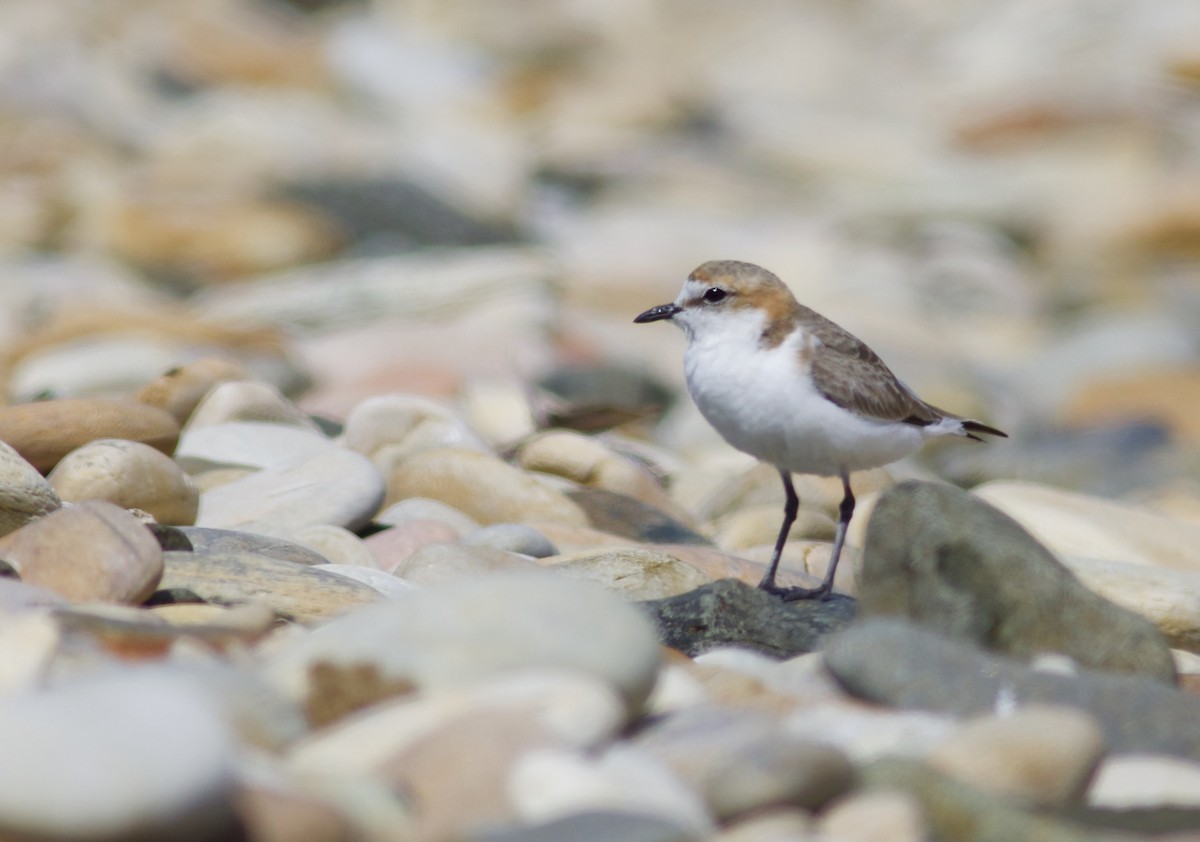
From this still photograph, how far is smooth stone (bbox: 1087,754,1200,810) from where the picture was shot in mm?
3463

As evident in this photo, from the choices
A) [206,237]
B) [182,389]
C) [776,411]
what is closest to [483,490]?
[182,389]

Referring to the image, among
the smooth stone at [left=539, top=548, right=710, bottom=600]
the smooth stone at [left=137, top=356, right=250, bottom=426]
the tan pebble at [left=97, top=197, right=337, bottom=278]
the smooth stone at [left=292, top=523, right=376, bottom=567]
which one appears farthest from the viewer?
the tan pebble at [left=97, top=197, right=337, bottom=278]

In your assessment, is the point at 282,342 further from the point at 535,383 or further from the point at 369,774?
the point at 369,774

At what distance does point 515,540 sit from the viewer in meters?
5.46

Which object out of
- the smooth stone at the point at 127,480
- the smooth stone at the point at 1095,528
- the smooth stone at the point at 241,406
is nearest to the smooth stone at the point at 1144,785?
the smooth stone at the point at 1095,528

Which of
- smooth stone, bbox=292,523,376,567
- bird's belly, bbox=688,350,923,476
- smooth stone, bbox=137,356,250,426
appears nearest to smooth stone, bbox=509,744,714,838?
bird's belly, bbox=688,350,923,476

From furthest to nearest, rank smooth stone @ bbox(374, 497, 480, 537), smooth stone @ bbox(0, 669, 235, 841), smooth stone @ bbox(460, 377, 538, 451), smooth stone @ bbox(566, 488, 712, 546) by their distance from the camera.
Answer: smooth stone @ bbox(460, 377, 538, 451), smooth stone @ bbox(566, 488, 712, 546), smooth stone @ bbox(374, 497, 480, 537), smooth stone @ bbox(0, 669, 235, 841)

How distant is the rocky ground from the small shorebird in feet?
1.71

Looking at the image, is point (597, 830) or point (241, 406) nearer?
point (597, 830)

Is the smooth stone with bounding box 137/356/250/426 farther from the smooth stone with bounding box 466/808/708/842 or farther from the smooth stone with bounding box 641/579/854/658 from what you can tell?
the smooth stone with bounding box 466/808/708/842

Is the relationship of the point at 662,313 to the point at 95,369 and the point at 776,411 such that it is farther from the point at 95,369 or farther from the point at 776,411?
the point at 95,369

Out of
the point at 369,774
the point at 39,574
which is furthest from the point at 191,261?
the point at 369,774

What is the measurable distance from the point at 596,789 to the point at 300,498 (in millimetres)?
2845

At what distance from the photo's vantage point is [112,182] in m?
14.9
